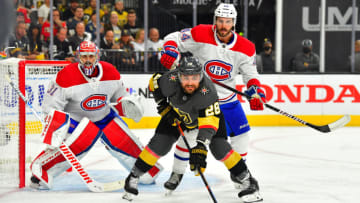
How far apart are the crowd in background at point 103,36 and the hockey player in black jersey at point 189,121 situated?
3676 millimetres

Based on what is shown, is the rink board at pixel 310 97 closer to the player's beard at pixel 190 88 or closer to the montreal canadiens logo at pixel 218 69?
the montreal canadiens logo at pixel 218 69

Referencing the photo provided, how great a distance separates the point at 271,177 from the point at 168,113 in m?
1.18

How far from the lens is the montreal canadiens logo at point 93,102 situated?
10.1 feet

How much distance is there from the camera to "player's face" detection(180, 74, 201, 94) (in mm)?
2457

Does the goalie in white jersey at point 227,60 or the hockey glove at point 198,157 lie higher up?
the goalie in white jersey at point 227,60

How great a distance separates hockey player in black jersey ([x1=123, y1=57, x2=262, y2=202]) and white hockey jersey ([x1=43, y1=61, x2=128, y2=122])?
0.53 meters

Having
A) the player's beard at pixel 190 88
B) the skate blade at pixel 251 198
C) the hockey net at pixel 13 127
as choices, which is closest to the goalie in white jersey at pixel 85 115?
the hockey net at pixel 13 127

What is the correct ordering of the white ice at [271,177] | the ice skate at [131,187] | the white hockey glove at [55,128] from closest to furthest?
the ice skate at [131,187] < the white ice at [271,177] < the white hockey glove at [55,128]

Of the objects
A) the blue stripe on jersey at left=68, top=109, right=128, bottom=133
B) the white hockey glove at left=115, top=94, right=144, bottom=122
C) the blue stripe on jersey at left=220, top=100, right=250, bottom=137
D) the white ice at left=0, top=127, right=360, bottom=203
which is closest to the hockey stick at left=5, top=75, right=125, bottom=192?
the white ice at left=0, top=127, right=360, bottom=203

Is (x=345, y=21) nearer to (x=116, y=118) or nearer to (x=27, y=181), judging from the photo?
(x=116, y=118)

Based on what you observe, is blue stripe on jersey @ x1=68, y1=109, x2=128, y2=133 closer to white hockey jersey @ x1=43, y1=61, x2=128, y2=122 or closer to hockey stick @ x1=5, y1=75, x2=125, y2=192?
white hockey jersey @ x1=43, y1=61, x2=128, y2=122

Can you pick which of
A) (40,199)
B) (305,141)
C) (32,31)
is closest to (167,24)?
(32,31)

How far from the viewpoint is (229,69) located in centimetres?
305

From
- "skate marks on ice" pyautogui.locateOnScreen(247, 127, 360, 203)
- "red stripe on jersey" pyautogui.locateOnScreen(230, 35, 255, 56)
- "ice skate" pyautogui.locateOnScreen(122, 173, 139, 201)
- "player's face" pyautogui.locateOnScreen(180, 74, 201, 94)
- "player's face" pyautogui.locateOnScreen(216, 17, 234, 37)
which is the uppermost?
"player's face" pyautogui.locateOnScreen(216, 17, 234, 37)
